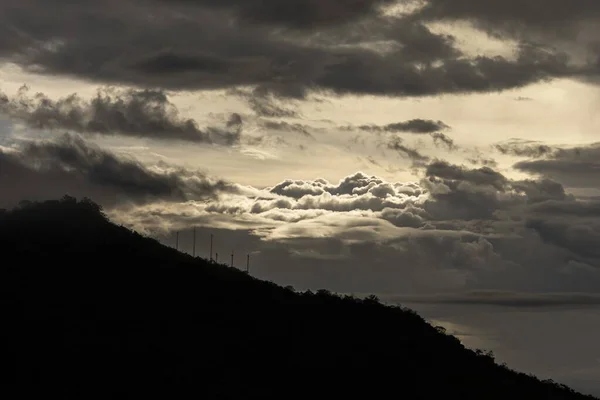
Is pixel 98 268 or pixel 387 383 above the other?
pixel 98 268

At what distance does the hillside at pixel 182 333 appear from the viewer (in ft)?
487

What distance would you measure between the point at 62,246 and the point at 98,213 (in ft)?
55.6

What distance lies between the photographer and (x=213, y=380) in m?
150

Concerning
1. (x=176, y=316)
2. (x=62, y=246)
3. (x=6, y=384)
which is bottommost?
(x=6, y=384)

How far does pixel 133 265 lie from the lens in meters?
182

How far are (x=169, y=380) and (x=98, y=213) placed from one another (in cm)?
5875

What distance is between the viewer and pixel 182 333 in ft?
536

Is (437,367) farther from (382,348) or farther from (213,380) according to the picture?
(213,380)

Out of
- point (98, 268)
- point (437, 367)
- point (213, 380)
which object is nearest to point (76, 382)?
point (213, 380)

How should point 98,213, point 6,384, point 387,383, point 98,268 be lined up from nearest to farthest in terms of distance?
1. point 6,384
2. point 387,383
3. point 98,268
4. point 98,213

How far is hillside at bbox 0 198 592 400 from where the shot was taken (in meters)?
148

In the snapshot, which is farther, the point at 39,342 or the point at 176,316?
the point at 176,316

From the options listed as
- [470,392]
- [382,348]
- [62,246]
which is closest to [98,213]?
[62,246]

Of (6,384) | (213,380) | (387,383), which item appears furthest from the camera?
(387,383)
